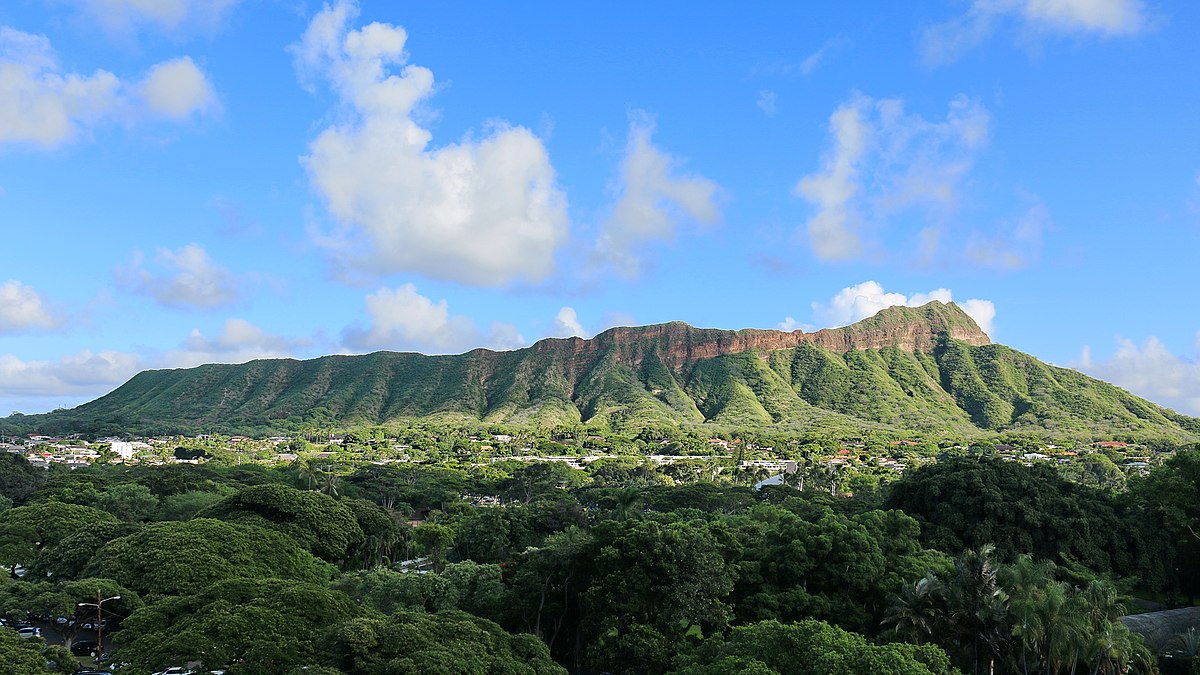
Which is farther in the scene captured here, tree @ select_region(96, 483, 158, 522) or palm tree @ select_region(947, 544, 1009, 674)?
tree @ select_region(96, 483, 158, 522)

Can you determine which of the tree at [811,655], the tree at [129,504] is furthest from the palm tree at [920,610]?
the tree at [129,504]

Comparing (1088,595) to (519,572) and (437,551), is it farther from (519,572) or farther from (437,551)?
(437,551)

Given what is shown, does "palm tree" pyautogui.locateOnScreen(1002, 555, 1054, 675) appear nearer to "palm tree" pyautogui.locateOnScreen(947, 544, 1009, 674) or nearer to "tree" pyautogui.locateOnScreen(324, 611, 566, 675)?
"palm tree" pyautogui.locateOnScreen(947, 544, 1009, 674)

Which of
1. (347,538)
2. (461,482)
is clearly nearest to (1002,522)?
(347,538)

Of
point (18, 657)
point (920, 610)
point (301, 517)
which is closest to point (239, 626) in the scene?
point (18, 657)

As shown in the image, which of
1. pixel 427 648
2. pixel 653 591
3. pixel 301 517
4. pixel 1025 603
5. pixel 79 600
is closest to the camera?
pixel 427 648

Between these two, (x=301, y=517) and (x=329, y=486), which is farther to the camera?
(x=329, y=486)

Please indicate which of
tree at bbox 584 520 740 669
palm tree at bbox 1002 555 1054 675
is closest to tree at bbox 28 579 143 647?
tree at bbox 584 520 740 669

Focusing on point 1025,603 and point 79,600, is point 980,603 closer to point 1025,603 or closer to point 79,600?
point 1025,603
